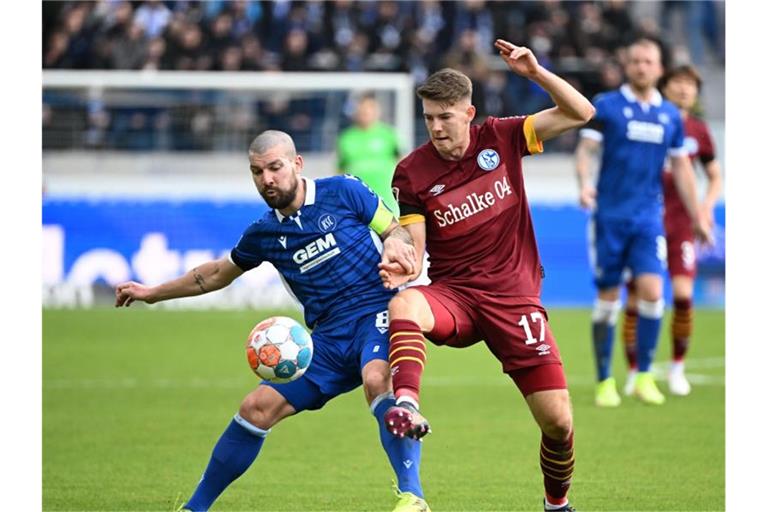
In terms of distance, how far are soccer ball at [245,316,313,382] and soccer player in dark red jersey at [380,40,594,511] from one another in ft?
1.65

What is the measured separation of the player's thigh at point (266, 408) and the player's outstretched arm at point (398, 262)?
818 millimetres

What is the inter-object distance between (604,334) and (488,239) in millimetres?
5039

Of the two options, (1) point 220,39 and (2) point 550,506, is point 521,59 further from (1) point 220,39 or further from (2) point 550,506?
(1) point 220,39

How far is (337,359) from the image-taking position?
6.55m

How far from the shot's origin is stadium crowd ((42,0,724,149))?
22.3m

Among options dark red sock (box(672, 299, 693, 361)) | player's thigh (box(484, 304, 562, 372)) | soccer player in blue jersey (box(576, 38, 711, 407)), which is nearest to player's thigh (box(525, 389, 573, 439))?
player's thigh (box(484, 304, 562, 372))

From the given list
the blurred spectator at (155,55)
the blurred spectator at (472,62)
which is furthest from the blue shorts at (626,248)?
the blurred spectator at (155,55)

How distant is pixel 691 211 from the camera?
10938 mm

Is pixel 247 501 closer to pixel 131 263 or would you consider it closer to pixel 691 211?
pixel 691 211

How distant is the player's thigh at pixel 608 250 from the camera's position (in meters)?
11.0

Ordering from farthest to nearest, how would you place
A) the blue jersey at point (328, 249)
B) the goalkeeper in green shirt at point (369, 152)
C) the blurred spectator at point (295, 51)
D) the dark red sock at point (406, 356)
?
the blurred spectator at point (295, 51) → the goalkeeper in green shirt at point (369, 152) → the blue jersey at point (328, 249) → the dark red sock at point (406, 356)

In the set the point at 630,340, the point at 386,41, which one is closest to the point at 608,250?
the point at 630,340

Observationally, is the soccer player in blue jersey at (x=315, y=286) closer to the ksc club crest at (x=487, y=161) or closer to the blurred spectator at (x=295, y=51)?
the ksc club crest at (x=487, y=161)
